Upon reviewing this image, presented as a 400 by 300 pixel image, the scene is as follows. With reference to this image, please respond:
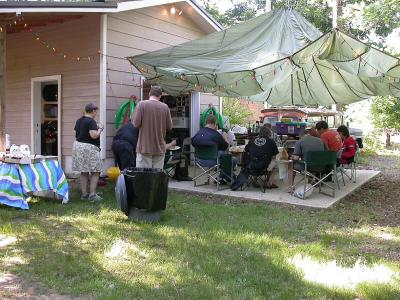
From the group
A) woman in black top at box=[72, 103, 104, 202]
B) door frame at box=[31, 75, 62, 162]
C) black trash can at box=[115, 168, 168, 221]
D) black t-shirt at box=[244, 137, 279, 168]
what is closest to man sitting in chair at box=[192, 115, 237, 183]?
black t-shirt at box=[244, 137, 279, 168]

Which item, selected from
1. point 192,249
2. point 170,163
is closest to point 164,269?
point 192,249

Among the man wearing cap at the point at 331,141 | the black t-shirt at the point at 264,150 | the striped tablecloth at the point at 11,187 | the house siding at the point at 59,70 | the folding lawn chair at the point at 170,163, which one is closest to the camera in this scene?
the striped tablecloth at the point at 11,187

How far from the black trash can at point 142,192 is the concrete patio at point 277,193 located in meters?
2.05

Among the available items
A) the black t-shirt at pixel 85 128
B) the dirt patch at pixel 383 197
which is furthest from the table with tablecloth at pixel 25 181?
the dirt patch at pixel 383 197

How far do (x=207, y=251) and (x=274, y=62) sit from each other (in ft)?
11.4

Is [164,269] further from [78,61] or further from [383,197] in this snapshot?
[78,61]

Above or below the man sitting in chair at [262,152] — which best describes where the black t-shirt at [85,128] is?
above

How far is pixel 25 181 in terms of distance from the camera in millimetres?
6336

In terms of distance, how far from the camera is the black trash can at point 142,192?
5500mm

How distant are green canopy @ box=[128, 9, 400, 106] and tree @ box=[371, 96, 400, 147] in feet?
28.0

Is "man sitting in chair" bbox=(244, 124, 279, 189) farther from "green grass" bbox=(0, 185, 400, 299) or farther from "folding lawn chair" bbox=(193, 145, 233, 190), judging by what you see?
"green grass" bbox=(0, 185, 400, 299)

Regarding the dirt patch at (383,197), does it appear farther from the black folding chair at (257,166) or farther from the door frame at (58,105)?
the door frame at (58,105)

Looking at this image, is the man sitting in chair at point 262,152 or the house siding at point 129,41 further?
the house siding at point 129,41

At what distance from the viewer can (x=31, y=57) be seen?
10164 mm
